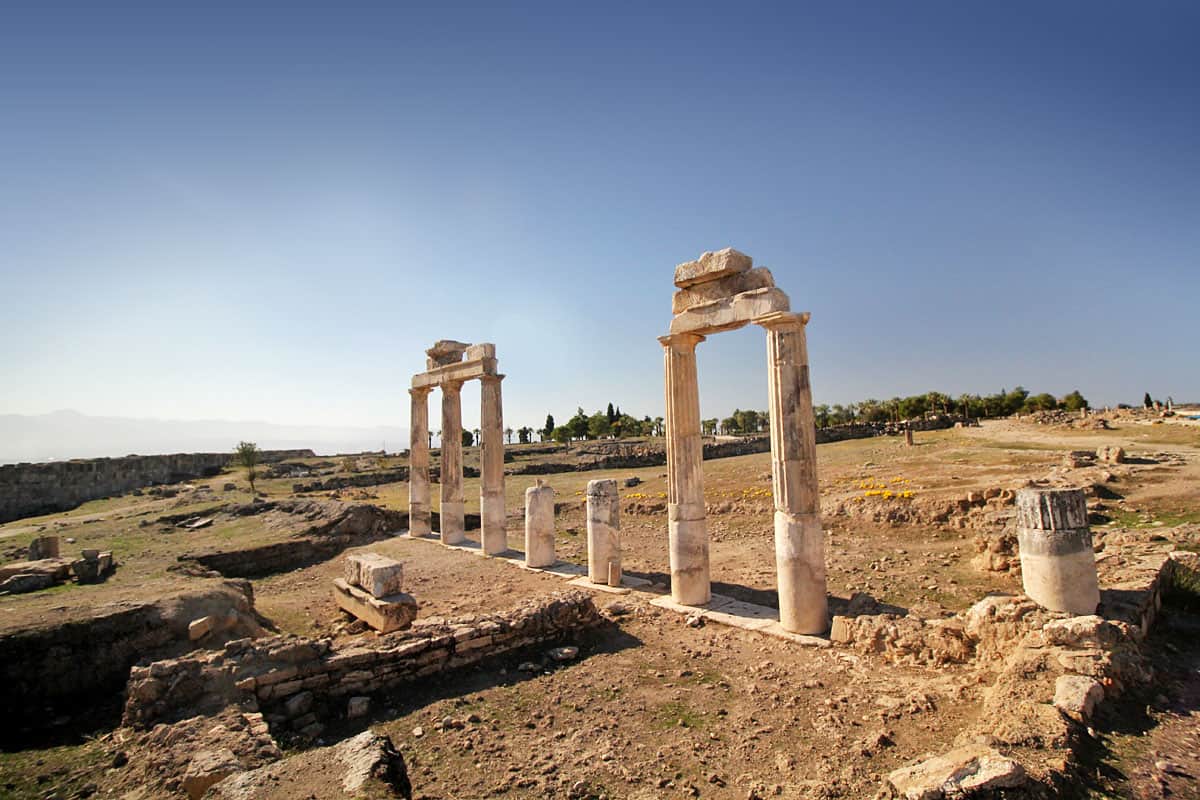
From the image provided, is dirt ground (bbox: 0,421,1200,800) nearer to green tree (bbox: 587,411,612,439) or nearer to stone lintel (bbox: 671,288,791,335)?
stone lintel (bbox: 671,288,791,335)

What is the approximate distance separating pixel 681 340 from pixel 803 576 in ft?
15.9

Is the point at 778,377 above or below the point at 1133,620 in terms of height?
above

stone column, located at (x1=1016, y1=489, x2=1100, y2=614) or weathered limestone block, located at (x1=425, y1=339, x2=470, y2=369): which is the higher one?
weathered limestone block, located at (x1=425, y1=339, x2=470, y2=369)

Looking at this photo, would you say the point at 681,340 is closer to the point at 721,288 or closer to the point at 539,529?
the point at 721,288

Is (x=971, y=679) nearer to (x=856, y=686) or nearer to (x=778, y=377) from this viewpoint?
(x=856, y=686)

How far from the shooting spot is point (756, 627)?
29.8ft

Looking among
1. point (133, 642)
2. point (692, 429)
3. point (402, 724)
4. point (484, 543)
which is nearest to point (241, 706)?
point (402, 724)

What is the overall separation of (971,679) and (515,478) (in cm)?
2887

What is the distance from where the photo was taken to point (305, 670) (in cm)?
698

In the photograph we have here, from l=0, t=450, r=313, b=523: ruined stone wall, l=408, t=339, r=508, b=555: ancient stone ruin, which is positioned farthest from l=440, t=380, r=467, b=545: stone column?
l=0, t=450, r=313, b=523: ruined stone wall

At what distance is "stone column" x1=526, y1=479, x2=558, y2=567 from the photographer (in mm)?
14294

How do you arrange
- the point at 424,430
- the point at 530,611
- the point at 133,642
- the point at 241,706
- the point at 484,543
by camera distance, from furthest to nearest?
1. the point at 424,430
2. the point at 484,543
3. the point at 530,611
4. the point at 133,642
5. the point at 241,706

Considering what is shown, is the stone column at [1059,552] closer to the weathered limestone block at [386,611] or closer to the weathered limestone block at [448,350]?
the weathered limestone block at [386,611]

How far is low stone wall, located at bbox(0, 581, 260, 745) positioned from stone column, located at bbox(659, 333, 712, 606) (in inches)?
302
